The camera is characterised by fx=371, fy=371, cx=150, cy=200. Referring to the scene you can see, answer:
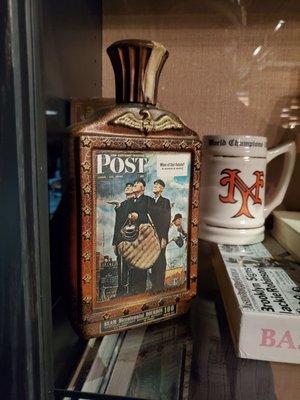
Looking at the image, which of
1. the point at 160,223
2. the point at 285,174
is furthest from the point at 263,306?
the point at 285,174

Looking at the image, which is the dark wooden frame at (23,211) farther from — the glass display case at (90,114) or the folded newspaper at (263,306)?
the folded newspaper at (263,306)

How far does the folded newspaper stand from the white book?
3cm

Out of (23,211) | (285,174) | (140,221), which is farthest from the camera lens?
(285,174)

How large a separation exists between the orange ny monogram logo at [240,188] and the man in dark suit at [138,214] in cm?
14

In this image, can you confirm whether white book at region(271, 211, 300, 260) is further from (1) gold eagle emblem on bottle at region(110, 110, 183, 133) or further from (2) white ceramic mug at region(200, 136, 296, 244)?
(1) gold eagle emblem on bottle at region(110, 110, 183, 133)

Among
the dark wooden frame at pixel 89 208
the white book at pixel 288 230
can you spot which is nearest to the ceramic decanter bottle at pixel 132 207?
the dark wooden frame at pixel 89 208

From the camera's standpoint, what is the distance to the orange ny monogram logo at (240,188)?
0.46m

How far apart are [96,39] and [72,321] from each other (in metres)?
0.38

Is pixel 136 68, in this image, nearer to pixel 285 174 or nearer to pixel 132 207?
pixel 132 207

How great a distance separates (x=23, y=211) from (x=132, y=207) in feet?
0.40

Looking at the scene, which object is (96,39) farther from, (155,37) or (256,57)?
(256,57)

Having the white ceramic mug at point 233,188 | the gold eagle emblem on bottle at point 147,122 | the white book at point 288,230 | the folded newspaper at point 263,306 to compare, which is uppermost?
the gold eagle emblem on bottle at point 147,122

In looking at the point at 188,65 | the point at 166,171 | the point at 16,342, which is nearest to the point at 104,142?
the point at 166,171

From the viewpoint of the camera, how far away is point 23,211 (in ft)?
0.87
